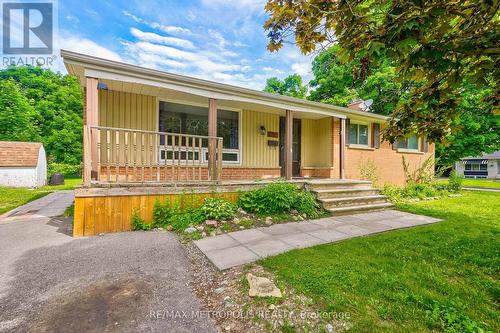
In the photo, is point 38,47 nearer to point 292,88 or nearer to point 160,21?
point 160,21

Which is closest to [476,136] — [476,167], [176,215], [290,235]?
[290,235]

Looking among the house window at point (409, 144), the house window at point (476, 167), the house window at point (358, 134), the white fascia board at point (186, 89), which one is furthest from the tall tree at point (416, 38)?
the house window at point (476, 167)

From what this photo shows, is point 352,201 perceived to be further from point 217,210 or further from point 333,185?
point 217,210

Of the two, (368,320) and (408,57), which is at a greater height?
(408,57)

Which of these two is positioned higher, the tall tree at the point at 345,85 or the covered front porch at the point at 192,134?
the tall tree at the point at 345,85

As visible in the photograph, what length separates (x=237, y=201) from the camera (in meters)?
5.41

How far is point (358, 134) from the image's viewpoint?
30.2ft

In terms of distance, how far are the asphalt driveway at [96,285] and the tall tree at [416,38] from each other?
9.28 feet

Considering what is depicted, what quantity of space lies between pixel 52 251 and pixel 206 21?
29.8 feet

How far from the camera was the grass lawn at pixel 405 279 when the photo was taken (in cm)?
185

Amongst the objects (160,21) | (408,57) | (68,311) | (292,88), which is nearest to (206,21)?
(160,21)

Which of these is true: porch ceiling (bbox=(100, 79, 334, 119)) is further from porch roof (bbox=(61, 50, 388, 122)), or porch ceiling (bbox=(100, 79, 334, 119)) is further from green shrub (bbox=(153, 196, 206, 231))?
green shrub (bbox=(153, 196, 206, 231))

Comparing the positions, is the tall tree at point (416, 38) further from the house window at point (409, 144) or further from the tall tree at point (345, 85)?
the tall tree at point (345, 85)

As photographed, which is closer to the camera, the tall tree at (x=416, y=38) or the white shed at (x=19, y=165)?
the tall tree at (x=416, y=38)
